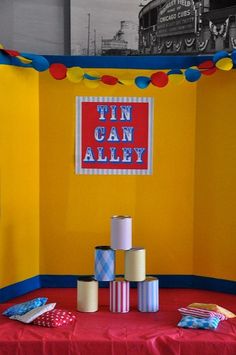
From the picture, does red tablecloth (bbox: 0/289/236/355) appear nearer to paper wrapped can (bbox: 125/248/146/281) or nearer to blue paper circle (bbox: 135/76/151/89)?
paper wrapped can (bbox: 125/248/146/281)

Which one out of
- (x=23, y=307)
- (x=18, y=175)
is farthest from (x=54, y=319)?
(x=18, y=175)

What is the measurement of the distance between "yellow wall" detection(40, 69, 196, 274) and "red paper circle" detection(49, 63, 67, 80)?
0.10 m

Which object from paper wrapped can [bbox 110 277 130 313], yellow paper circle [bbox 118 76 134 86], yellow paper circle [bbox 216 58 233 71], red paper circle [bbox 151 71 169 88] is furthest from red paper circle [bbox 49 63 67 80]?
paper wrapped can [bbox 110 277 130 313]

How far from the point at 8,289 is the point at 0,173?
49cm

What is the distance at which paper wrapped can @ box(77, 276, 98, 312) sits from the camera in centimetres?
198

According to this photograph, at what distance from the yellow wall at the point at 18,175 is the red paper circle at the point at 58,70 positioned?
117 millimetres

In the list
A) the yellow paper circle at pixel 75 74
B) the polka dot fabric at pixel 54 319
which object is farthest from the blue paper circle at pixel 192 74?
the polka dot fabric at pixel 54 319

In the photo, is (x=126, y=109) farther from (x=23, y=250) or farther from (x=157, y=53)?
(x=23, y=250)

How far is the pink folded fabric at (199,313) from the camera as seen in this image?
1874 millimetres

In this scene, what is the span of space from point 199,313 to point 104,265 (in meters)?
0.40

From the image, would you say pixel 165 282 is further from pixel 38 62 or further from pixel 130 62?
pixel 38 62

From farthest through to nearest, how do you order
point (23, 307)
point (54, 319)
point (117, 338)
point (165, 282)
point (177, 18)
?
1. point (177, 18)
2. point (165, 282)
3. point (23, 307)
4. point (54, 319)
5. point (117, 338)

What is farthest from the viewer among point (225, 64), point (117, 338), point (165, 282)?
point (165, 282)

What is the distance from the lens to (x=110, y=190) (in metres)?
2.32
